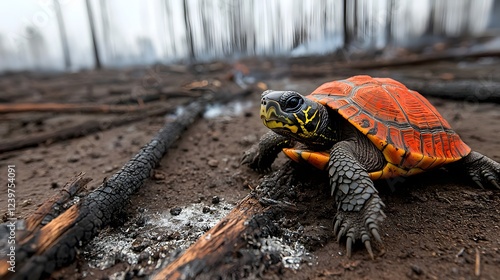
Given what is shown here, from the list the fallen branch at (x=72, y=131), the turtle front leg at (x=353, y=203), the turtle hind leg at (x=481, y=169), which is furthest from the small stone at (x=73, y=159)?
the turtle hind leg at (x=481, y=169)

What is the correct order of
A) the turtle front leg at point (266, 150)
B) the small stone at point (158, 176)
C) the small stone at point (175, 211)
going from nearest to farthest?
the small stone at point (175, 211), the turtle front leg at point (266, 150), the small stone at point (158, 176)

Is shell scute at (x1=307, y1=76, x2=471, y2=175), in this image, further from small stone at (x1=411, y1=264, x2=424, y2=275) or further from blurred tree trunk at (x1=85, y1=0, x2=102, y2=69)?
blurred tree trunk at (x1=85, y1=0, x2=102, y2=69)

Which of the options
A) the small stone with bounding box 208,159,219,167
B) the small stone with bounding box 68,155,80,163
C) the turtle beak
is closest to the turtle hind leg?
the turtle beak

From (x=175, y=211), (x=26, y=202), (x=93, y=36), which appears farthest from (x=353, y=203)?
→ (x=93, y=36)

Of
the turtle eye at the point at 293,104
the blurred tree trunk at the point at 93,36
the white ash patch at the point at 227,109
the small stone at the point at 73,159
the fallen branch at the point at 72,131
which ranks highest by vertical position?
the blurred tree trunk at the point at 93,36

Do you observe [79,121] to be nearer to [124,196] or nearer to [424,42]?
[124,196]

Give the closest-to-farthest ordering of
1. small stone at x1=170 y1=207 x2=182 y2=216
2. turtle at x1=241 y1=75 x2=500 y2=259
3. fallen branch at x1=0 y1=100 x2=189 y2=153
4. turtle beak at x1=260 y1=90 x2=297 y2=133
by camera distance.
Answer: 1. turtle at x1=241 y1=75 x2=500 y2=259
2. turtle beak at x1=260 y1=90 x2=297 y2=133
3. small stone at x1=170 y1=207 x2=182 y2=216
4. fallen branch at x1=0 y1=100 x2=189 y2=153

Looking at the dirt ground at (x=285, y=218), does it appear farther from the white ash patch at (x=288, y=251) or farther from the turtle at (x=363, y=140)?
the turtle at (x=363, y=140)
